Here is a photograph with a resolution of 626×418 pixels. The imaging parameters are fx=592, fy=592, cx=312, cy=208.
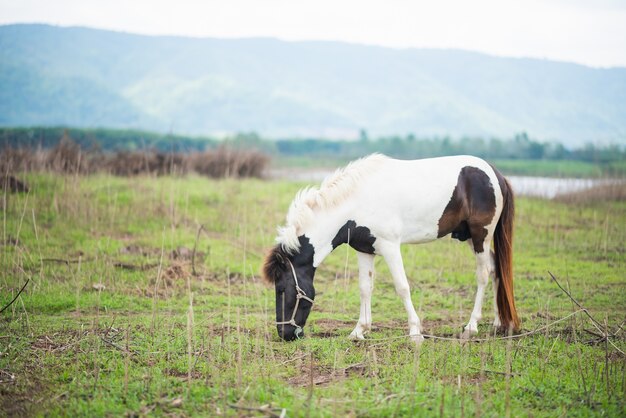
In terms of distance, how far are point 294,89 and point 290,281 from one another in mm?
107799

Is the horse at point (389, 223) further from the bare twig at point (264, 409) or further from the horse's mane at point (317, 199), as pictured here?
the bare twig at point (264, 409)

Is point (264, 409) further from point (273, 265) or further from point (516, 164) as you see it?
point (516, 164)

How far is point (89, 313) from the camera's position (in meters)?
7.78

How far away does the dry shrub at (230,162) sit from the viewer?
2136 centimetres

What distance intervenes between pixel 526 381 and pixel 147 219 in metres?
9.83

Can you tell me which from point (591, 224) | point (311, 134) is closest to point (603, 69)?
point (311, 134)

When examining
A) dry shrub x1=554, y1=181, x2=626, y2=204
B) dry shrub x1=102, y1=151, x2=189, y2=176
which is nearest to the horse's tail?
dry shrub x1=554, y1=181, x2=626, y2=204

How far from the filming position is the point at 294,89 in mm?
111812

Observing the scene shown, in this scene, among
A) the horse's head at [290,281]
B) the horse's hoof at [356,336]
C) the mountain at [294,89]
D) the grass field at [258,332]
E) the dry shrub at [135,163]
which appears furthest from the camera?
the mountain at [294,89]

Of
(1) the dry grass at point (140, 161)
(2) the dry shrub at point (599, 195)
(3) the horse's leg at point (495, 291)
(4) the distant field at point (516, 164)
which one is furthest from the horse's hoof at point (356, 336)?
(4) the distant field at point (516, 164)

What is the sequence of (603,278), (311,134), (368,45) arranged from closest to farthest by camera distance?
(603,278) → (311,134) → (368,45)

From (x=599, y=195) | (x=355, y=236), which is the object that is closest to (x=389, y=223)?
(x=355, y=236)

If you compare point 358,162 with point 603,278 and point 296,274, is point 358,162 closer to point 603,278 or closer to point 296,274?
point 296,274

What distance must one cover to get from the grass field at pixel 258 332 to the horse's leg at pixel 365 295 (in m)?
0.17
